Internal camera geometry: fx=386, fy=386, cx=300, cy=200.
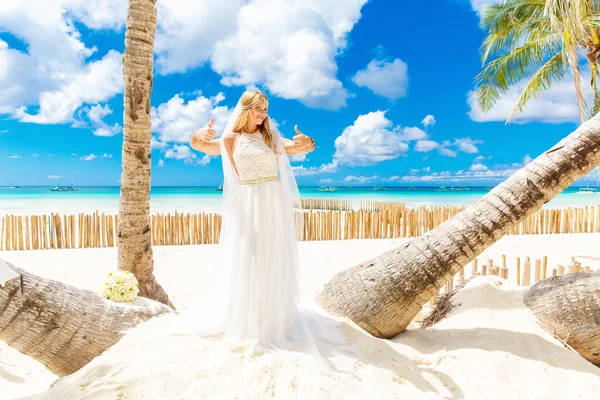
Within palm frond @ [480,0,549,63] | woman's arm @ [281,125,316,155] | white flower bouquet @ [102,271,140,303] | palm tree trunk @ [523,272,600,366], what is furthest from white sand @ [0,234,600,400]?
palm frond @ [480,0,549,63]

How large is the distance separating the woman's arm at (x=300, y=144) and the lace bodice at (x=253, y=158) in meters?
0.19

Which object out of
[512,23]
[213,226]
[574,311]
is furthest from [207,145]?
[512,23]

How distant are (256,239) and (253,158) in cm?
61

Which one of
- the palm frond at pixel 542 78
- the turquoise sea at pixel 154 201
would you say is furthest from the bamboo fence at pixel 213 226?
the turquoise sea at pixel 154 201

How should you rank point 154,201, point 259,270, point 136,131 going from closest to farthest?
point 259,270 < point 136,131 < point 154,201

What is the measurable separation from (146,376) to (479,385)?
2.25 meters

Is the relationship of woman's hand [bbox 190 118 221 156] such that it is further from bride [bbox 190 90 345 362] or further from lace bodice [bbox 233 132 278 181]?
lace bodice [bbox 233 132 278 181]

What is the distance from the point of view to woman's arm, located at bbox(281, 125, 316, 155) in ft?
10.1

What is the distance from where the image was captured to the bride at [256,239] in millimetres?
2842

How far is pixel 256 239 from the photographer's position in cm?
292

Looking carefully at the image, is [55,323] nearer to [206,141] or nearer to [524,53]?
Answer: [206,141]

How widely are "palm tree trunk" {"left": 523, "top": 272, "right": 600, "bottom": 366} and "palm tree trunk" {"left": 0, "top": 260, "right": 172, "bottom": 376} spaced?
135 inches

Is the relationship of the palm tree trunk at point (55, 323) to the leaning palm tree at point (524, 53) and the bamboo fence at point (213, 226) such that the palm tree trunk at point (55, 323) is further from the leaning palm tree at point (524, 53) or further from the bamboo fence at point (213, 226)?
the leaning palm tree at point (524, 53)

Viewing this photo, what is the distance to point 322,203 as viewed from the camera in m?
22.9
